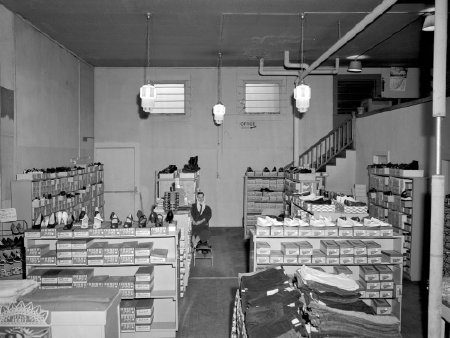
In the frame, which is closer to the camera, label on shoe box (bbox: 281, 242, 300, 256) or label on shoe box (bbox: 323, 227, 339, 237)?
label on shoe box (bbox: 281, 242, 300, 256)

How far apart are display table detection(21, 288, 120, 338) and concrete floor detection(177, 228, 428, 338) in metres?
3.37

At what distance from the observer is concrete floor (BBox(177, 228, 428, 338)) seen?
5825mm

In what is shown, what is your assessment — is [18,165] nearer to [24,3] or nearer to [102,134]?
[24,3]

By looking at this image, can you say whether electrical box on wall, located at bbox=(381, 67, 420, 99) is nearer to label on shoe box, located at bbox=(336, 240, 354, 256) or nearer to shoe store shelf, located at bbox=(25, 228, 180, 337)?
label on shoe box, located at bbox=(336, 240, 354, 256)

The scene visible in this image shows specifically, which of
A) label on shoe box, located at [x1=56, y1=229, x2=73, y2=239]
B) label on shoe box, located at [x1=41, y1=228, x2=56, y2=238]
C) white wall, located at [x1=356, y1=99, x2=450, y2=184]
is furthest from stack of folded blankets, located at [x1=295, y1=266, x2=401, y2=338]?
white wall, located at [x1=356, y1=99, x2=450, y2=184]

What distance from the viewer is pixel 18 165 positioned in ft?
26.7

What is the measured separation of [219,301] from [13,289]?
4.59 metres

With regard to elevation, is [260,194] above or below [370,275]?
above

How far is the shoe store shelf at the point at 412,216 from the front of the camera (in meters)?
8.04

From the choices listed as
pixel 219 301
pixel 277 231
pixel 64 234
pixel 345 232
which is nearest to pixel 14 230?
pixel 64 234

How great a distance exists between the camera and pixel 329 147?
13.0 metres

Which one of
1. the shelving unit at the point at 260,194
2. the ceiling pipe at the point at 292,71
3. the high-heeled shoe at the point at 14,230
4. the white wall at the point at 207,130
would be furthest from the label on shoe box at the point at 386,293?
the white wall at the point at 207,130

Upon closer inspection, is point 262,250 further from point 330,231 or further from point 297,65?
point 297,65

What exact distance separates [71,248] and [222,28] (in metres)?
5.83
